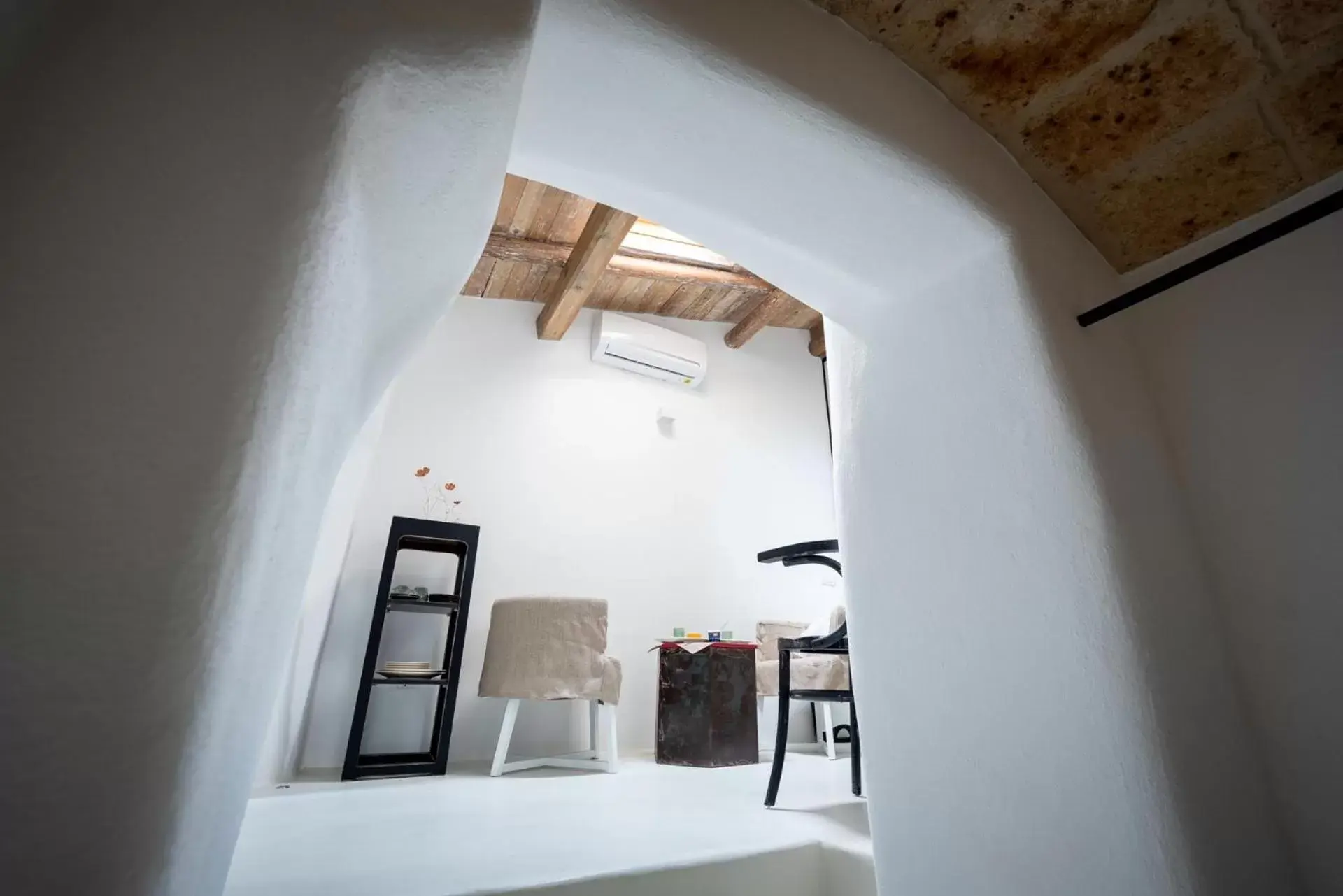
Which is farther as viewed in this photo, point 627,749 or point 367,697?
point 627,749

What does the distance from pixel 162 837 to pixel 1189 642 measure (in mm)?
1180

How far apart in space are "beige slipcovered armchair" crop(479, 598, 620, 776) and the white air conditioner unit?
6.42ft

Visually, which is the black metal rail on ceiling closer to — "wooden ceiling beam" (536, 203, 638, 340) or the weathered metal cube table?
"wooden ceiling beam" (536, 203, 638, 340)

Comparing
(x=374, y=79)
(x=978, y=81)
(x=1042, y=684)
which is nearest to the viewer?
(x=374, y=79)

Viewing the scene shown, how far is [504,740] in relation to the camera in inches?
107

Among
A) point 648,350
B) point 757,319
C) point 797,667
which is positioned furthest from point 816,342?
point 797,667

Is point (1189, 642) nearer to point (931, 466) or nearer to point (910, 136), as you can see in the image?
point (931, 466)

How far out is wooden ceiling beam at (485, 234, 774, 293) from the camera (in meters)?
3.56

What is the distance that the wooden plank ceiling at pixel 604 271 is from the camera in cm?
328

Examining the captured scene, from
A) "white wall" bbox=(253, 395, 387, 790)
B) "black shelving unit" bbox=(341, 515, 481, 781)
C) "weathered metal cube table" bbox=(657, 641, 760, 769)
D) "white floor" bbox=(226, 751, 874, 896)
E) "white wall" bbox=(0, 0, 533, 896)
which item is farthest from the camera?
"weathered metal cube table" bbox=(657, 641, 760, 769)

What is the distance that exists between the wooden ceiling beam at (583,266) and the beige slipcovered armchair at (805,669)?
2.18 metres

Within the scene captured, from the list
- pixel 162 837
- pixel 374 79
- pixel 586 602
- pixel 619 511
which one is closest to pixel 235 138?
pixel 374 79

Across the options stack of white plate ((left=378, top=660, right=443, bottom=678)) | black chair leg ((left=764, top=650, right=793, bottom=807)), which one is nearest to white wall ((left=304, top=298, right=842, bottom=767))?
stack of white plate ((left=378, top=660, right=443, bottom=678))

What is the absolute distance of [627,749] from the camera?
353 cm
